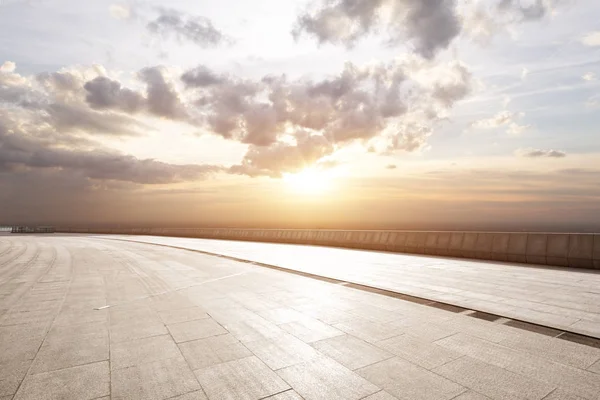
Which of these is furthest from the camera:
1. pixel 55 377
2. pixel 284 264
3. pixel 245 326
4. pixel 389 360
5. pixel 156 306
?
pixel 284 264

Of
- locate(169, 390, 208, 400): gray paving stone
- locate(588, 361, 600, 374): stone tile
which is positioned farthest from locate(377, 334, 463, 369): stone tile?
locate(169, 390, 208, 400): gray paving stone

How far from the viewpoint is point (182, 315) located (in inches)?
267

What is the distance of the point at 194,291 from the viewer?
29.7ft

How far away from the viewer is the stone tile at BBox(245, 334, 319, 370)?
181 inches

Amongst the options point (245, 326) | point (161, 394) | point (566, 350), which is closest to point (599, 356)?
point (566, 350)

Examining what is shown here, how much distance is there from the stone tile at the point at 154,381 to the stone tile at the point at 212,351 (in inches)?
7.3

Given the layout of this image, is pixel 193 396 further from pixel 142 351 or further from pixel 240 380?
pixel 142 351

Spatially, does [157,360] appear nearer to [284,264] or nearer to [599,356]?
[599,356]

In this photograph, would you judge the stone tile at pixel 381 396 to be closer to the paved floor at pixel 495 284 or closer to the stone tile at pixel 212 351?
the stone tile at pixel 212 351

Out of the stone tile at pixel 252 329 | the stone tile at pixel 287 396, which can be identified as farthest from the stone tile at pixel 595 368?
the stone tile at pixel 252 329

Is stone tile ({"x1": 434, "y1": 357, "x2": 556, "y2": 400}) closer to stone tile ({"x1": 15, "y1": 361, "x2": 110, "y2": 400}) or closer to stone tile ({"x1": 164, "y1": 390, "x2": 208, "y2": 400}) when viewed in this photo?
stone tile ({"x1": 164, "y1": 390, "x2": 208, "y2": 400})

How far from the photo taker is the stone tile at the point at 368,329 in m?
5.45

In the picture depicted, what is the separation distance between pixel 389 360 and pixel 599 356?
9.87 ft

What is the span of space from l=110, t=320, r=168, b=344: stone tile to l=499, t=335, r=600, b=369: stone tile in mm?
5799
